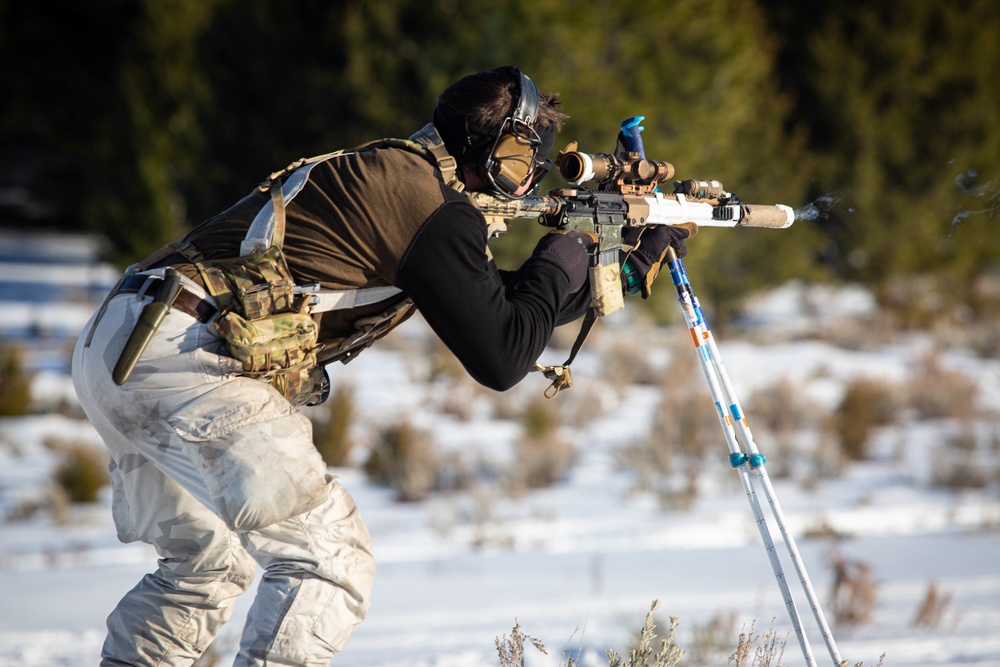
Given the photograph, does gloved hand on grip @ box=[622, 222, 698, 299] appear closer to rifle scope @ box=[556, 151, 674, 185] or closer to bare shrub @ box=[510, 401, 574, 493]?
rifle scope @ box=[556, 151, 674, 185]

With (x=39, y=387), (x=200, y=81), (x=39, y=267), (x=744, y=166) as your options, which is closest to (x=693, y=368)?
(x=744, y=166)

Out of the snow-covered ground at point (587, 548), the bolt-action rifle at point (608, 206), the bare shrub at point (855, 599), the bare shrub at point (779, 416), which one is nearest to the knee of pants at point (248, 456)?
the bolt-action rifle at point (608, 206)

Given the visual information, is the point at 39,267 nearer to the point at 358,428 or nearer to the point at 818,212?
the point at 358,428

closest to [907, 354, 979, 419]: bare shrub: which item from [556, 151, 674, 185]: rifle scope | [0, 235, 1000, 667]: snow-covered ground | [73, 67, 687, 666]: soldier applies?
[0, 235, 1000, 667]: snow-covered ground

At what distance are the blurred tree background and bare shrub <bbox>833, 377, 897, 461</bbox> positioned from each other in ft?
6.67

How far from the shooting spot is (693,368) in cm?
1000

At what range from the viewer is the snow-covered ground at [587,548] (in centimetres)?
419

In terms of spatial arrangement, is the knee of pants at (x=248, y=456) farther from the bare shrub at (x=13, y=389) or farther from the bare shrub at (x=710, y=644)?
the bare shrub at (x=13, y=389)

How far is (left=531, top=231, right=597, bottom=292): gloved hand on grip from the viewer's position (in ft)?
8.39

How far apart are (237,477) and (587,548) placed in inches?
161

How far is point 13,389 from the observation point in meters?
8.09

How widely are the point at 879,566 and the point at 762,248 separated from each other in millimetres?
7732

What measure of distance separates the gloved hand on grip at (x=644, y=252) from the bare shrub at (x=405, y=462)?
14.0 feet

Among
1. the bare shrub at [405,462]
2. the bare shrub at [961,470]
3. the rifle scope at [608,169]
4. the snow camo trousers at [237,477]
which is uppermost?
the bare shrub at [961,470]
